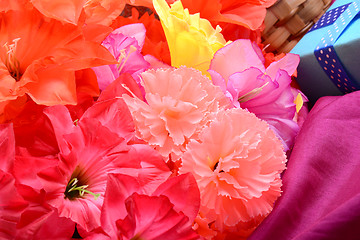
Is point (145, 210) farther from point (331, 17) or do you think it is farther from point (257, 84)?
point (331, 17)

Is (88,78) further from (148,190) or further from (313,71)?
(313,71)

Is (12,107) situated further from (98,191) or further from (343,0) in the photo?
(343,0)

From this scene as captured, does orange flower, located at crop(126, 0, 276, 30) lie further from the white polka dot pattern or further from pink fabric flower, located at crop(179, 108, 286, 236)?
pink fabric flower, located at crop(179, 108, 286, 236)

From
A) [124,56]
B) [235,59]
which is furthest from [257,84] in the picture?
[124,56]

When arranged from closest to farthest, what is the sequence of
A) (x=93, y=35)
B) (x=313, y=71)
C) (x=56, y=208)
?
1. (x=56, y=208)
2. (x=93, y=35)
3. (x=313, y=71)

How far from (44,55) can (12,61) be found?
0.03 meters

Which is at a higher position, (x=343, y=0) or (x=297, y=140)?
(x=343, y=0)

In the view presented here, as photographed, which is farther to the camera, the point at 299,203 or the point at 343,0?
the point at 343,0

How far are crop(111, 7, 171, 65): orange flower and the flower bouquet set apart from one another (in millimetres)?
41

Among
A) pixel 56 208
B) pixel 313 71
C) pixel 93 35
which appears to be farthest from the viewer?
pixel 313 71

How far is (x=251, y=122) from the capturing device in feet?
Answer: 1.34

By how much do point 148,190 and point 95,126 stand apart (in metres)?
0.06

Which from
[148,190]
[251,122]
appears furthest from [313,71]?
[148,190]

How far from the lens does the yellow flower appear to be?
46 centimetres
